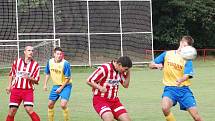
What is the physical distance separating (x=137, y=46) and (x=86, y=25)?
170 inches

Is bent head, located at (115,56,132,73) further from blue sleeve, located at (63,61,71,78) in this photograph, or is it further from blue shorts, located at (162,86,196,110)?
blue sleeve, located at (63,61,71,78)

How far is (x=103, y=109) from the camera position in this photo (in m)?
10.2

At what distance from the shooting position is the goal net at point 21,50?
3653cm

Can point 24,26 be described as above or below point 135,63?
above

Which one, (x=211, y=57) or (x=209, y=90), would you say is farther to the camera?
(x=211, y=57)

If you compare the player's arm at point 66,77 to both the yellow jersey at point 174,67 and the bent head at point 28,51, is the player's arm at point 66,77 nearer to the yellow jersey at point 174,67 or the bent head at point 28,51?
the bent head at point 28,51

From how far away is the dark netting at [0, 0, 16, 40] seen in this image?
1484 inches

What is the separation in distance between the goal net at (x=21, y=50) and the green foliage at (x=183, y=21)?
1770cm

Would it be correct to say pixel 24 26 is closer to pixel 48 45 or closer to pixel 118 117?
pixel 48 45

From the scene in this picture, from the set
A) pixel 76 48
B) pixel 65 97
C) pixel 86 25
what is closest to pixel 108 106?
pixel 65 97

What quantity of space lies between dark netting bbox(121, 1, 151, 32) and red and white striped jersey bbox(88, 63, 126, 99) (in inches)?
1208

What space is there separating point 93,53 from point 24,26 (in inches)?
202

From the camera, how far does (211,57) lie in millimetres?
52344

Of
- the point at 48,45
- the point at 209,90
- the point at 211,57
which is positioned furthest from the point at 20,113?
the point at 211,57
